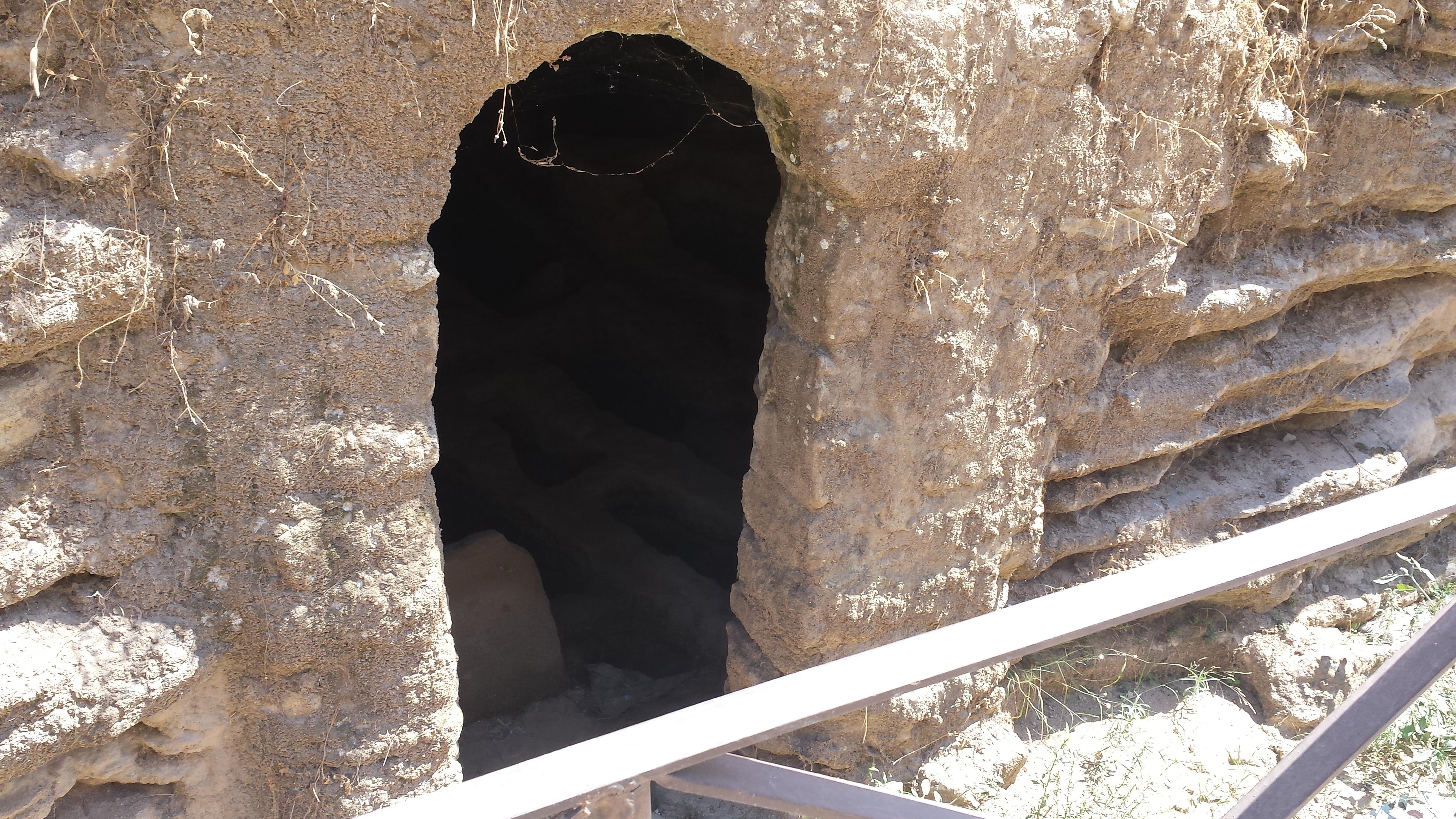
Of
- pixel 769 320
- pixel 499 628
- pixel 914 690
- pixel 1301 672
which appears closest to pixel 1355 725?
pixel 914 690

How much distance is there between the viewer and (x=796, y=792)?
4.16 feet

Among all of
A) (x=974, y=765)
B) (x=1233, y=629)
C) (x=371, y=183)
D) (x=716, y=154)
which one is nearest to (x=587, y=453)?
(x=716, y=154)

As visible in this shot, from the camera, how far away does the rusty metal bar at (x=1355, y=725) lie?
1438 millimetres

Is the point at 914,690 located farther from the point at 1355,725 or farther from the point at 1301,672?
the point at 1301,672

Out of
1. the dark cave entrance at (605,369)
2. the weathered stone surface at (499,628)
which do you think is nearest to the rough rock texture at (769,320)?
the weathered stone surface at (499,628)

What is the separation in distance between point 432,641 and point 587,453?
10.0 feet

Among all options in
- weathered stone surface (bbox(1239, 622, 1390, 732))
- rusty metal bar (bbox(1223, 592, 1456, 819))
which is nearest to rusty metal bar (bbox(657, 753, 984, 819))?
rusty metal bar (bbox(1223, 592, 1456, 819))

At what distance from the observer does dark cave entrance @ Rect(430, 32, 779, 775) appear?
13.5ft

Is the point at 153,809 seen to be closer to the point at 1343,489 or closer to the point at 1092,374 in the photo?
the point at 1092,374

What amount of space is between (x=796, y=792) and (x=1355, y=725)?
822 millimetres

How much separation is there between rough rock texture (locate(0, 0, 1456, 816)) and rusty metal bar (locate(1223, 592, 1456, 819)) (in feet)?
4.57

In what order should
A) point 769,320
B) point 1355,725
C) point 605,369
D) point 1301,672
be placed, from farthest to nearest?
point 605,369 < point 1301,672 < point 769,320 < point 1355,725

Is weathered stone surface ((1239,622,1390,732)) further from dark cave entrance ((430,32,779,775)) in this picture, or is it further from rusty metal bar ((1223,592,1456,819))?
rusty metal bar ((1223,592,1456,819))

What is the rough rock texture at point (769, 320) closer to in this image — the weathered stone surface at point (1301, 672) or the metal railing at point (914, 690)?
the weathered stone surface at point (1301, 672)
